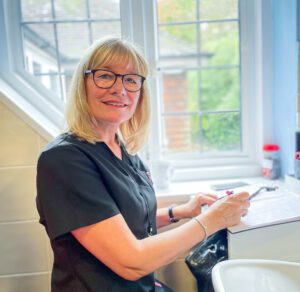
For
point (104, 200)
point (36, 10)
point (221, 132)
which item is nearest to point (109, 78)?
point (104, 200)

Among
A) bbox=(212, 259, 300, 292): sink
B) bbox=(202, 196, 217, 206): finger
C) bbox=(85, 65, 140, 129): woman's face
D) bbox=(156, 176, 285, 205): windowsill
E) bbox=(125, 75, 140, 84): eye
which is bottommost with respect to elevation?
bbox=(212, 259, 300, 292): sink

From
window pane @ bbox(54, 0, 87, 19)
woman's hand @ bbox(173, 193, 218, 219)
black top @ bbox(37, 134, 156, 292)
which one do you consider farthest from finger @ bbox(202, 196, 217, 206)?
window pane @ bbox(54, 0, 87, 19)

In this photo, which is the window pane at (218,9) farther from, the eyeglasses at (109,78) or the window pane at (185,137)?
the eyeglasses at (109,78)

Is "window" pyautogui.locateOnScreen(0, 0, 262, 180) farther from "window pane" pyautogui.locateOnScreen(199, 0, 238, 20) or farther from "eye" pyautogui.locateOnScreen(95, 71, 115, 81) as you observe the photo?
"eye" pyautogui.locateOnScreen(95, 71, 115, 81)

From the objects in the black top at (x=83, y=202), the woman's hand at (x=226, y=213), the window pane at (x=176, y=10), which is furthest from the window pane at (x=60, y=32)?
the woman's hand at (x=226, y=213)

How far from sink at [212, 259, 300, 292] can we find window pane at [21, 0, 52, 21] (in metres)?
1.32

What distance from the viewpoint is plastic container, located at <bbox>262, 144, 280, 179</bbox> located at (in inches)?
57.0

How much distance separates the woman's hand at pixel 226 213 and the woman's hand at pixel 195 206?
0.56 feet

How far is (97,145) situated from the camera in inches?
35.2

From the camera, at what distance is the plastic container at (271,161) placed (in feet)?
4.75

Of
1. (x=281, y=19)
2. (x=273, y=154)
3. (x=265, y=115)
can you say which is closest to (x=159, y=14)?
(x=281, y=19)

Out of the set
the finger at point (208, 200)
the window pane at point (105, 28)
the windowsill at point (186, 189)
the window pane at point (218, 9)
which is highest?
the window pane at point (218, 9)

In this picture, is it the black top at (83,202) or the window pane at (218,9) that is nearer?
the black top at (83,202)

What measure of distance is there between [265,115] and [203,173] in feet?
1.35
